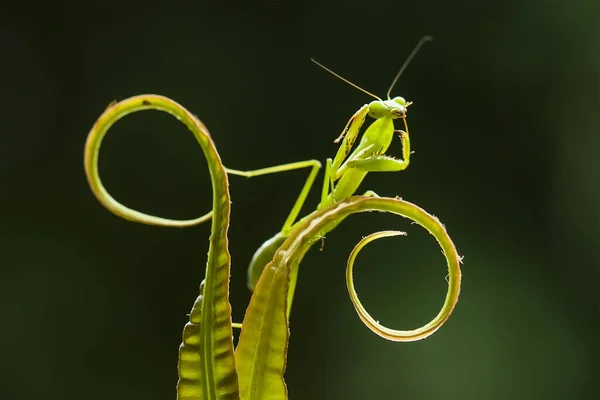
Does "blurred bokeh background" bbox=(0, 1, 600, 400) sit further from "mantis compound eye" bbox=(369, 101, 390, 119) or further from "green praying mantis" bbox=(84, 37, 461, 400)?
"green praying mantis" bbox=(84, 37, 461, 400)

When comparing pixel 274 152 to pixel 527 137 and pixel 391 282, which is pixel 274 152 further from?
pixel 527 137

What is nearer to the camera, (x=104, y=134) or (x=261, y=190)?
(x=104, y=134)

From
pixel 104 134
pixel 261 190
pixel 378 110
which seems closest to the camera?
pixel 104 134

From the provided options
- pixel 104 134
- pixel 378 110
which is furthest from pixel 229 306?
pixel 378 110

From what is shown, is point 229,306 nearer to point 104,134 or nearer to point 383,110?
point 104,134

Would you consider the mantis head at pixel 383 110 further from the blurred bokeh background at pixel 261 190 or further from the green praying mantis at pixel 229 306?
the blurred bokeh background at pixel 261 190

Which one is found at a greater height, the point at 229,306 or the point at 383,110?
the point at 383,110

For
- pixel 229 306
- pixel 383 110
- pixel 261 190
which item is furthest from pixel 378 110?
pixel 261 190

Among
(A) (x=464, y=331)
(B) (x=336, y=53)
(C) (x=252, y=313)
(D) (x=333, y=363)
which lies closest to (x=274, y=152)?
(B) (x=336, y=53)

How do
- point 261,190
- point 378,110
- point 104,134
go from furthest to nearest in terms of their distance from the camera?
1. point 261,190
2. point 378,110
3. point 104,134
